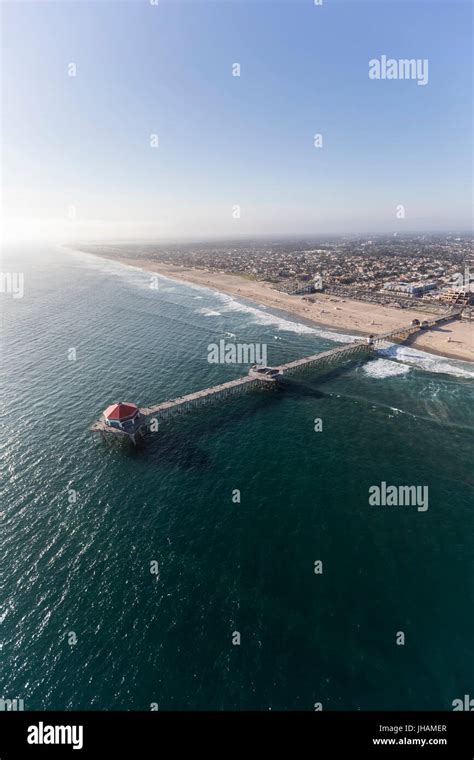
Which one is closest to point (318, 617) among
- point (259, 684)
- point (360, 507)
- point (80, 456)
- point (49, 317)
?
point (259, 684)

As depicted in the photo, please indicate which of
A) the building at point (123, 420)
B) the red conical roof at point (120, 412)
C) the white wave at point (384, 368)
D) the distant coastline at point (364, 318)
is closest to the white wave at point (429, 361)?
the distant coastline at point (364, 318)

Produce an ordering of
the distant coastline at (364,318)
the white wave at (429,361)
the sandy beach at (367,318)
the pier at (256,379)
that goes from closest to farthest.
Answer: the pier at (256,379) < the white wave at (429,361) < the distant coastline at (364,318) < the sandy beach at (367,318)

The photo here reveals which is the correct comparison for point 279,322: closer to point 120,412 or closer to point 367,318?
point 367,318

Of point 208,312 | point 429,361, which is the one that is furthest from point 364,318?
point 208,312

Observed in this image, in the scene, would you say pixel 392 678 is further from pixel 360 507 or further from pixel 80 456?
pixel 80 456
